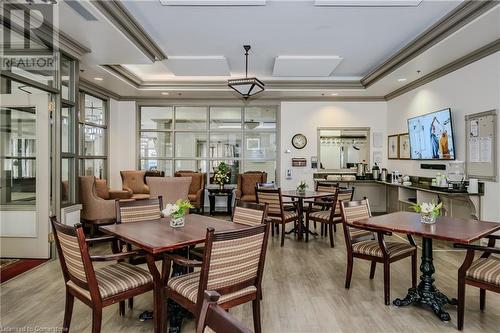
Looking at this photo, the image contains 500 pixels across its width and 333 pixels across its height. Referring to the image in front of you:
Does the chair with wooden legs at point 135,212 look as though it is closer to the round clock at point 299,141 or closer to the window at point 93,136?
the window at point 93,136

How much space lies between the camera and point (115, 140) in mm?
7836

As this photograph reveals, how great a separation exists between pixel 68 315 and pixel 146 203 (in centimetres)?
123

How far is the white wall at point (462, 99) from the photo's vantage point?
13.9ft

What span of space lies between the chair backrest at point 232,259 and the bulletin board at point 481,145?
12.4 feet

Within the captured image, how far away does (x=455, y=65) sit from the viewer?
5.00 meters

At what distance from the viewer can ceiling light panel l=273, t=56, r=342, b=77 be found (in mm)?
5387

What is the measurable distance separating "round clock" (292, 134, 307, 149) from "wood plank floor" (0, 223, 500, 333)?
4090mm

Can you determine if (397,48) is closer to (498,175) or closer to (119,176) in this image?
(498,175)

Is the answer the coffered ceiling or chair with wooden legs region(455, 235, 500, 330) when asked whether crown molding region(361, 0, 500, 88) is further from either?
chair with wooden legs region(455, 235, 500, 330)

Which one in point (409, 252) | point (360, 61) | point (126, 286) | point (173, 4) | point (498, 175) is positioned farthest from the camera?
point (360, 61)

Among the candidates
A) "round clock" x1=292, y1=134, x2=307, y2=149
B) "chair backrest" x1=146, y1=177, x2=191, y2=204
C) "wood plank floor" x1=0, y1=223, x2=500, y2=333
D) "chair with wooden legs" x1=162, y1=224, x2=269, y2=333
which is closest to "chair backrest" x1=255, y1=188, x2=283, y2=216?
"wood plank floor" x1=0, y1=223, x2=500, y2=333

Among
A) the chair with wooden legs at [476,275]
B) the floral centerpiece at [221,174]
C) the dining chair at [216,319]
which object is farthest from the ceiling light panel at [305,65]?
the dining chair at [216,319]

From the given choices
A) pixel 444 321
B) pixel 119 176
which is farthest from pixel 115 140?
pixel 444 321

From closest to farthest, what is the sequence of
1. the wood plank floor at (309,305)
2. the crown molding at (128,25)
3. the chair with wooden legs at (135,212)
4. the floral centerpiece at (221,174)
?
1. the wood plank floor at (309,305)
2. the chair with wooden legs at (135,212)
3. the crown molding at (128,25)
4. the floral centerpiece at (221,174)
